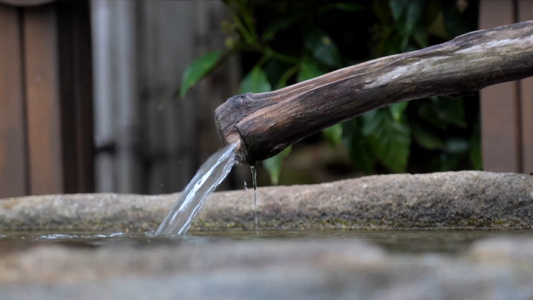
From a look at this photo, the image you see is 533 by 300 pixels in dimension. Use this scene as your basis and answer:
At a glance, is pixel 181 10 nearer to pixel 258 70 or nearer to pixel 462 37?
pixel 258 70

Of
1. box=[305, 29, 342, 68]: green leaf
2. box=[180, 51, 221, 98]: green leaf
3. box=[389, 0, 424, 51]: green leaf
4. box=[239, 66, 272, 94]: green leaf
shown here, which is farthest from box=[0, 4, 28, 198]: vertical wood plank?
box=[389, 0, 424, 51]: green leaf

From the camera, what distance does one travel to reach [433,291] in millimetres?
789

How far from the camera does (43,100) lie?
2.79 meters

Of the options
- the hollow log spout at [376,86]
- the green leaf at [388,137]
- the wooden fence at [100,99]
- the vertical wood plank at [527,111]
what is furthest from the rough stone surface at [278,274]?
the green leaf at [388,137]

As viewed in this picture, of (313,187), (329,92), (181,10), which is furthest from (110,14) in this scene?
(329,92)

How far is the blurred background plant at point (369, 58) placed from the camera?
291 centimetres

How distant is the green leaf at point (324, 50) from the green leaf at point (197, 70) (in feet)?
1.39

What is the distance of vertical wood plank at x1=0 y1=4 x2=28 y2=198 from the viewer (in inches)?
109

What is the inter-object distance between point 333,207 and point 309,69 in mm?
1300

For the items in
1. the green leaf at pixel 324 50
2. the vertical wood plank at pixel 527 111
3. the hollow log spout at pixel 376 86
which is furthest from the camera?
the green leaf at pixel 324 50

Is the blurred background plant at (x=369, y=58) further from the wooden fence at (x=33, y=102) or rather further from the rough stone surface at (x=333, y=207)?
the rough stone surface at (x=333, y=207)

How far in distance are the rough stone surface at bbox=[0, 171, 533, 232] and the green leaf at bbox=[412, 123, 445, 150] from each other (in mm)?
1354

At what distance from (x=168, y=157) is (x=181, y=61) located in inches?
17.8

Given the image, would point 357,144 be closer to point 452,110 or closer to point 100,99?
point 452,110
